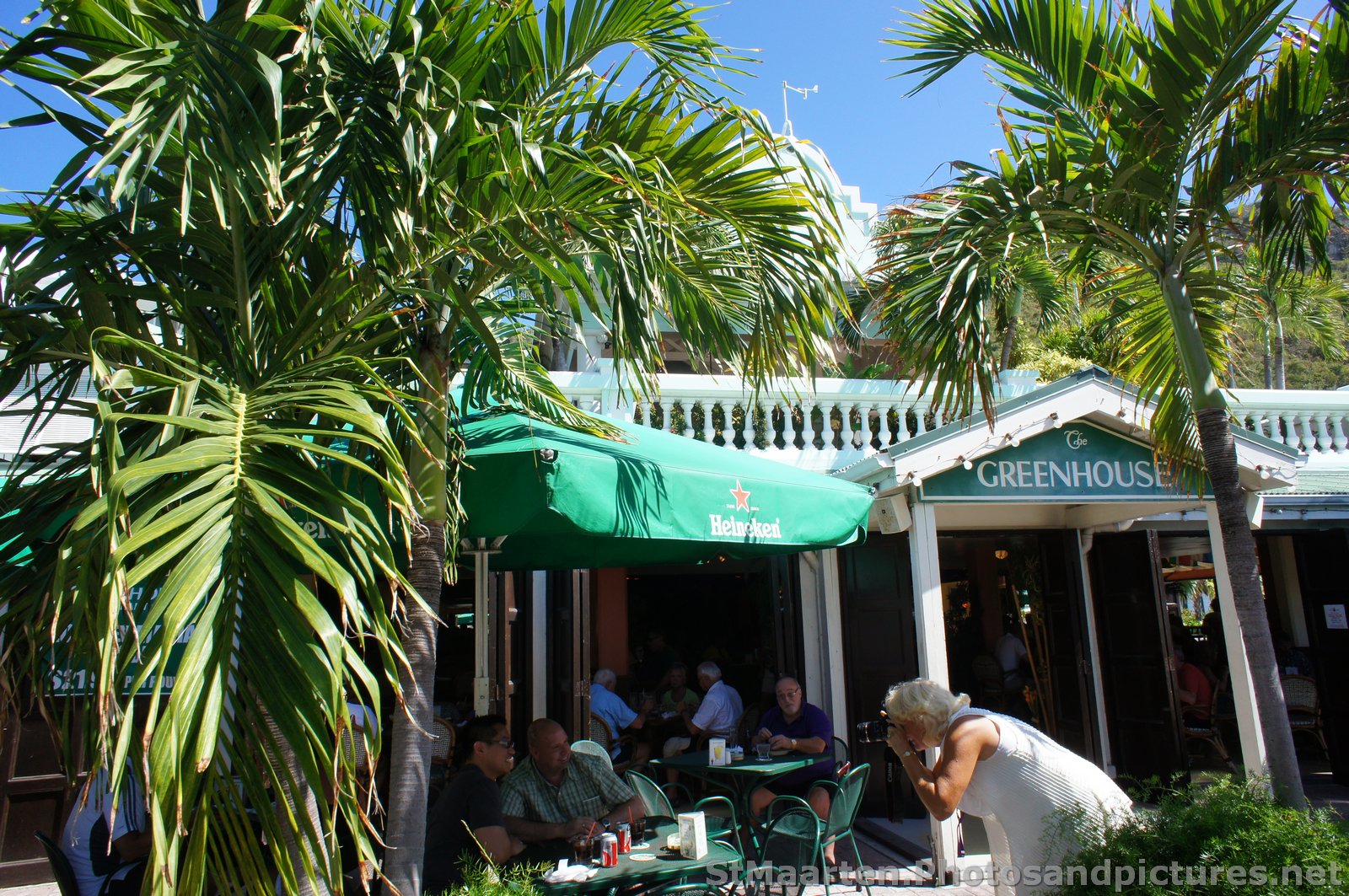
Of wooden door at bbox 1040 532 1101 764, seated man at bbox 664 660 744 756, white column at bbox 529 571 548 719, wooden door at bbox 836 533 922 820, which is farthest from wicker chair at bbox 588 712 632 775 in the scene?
wooden door at bbox 1040 532 1101 764

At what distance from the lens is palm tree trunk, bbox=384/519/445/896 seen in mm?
3035

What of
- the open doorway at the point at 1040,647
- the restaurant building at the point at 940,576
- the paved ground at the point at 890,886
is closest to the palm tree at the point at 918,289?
the restaurant building at the point at 940,576

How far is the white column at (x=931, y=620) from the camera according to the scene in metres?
6.12

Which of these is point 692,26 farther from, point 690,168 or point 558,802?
point 558,802

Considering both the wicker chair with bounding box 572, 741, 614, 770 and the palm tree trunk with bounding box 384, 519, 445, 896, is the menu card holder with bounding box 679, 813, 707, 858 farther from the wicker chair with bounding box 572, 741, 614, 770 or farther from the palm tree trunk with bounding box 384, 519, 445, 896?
the palm tree trunk with bounding box 384, 519, 445, 896

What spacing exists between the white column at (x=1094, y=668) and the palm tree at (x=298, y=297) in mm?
6100

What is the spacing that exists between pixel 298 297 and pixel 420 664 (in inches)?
53.6

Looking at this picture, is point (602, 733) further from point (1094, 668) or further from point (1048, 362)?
point (1048, 362)

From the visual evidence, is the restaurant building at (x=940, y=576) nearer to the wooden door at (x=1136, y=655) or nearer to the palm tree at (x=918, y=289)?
the wooden door at (x=1136, y=655)

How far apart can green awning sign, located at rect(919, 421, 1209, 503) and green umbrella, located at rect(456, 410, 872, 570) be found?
134 centimetres

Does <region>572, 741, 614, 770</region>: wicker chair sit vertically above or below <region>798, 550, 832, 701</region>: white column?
below

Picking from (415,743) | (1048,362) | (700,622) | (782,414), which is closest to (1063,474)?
(782,414)

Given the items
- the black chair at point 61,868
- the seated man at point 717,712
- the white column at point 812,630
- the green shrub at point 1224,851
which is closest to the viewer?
the green shrub at point 1224,851

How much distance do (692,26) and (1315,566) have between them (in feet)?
32.2
